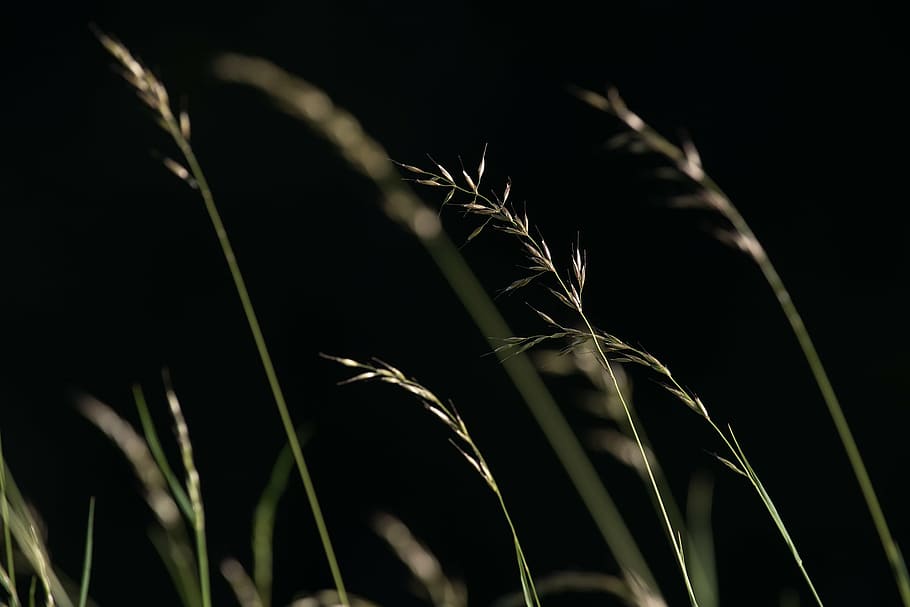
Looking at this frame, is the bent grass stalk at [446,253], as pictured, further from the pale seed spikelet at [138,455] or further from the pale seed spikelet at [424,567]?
the pale seed spikelet at [138,455]

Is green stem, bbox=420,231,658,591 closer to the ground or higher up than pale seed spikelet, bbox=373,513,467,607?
closer to the ground

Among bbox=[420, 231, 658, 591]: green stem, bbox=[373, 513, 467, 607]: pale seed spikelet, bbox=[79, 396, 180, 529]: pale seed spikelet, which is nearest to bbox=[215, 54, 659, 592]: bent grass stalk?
bbox=[420, 231, 658, 591]: green stem

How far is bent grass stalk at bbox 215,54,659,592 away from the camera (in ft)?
2.78

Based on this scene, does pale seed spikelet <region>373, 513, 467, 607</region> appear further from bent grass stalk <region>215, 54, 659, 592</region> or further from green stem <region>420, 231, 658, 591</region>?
green stem <region>420, 231, 658, 591</region>

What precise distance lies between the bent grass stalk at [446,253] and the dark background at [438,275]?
9cm

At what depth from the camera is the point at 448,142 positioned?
7.13 feet

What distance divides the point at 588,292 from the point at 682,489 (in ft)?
1.55

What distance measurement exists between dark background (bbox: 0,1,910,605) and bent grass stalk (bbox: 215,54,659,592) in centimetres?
9

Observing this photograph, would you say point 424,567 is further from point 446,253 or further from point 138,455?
point 446,253

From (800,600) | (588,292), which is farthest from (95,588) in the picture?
(800,600)

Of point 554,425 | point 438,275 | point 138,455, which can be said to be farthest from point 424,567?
point 438,275

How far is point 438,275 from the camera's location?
7.29 feet

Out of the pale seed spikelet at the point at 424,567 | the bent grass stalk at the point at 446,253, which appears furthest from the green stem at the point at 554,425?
the pale seed spikelet at the point at 424,567

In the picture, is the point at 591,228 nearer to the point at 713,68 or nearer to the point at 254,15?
the point at 713,68
